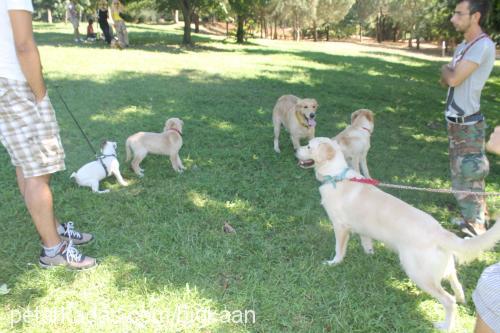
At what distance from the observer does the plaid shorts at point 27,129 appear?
9.89ft

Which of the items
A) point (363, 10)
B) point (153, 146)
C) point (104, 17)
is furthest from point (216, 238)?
point (363, 10)

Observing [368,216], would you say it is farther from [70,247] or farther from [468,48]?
[70,247]

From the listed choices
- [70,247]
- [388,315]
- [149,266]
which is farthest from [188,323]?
[388,315]

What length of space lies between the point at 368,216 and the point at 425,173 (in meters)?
3.33

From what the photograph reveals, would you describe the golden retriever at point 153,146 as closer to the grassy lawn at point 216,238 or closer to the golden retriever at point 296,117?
the grassy lawn at point 216,238

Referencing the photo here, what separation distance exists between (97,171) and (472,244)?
13.7ft

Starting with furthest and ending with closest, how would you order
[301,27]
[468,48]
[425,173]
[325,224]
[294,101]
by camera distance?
[301,27], [294,101], [425,173], [325,224], [468,48]

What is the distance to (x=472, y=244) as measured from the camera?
2703 millimetres

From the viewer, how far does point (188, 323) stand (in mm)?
3041

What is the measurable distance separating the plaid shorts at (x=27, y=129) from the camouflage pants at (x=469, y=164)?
3.91 metres

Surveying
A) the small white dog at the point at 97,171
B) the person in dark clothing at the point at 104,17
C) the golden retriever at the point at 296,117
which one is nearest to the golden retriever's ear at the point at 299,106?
the golden retriever at the point at 296,117

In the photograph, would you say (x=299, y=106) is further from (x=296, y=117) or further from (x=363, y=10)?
(x=363, y=10)

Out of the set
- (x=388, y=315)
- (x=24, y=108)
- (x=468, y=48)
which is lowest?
(x=388, y=315)

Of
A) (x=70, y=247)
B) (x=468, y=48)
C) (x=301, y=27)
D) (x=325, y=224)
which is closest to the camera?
(x=70, y=247)
